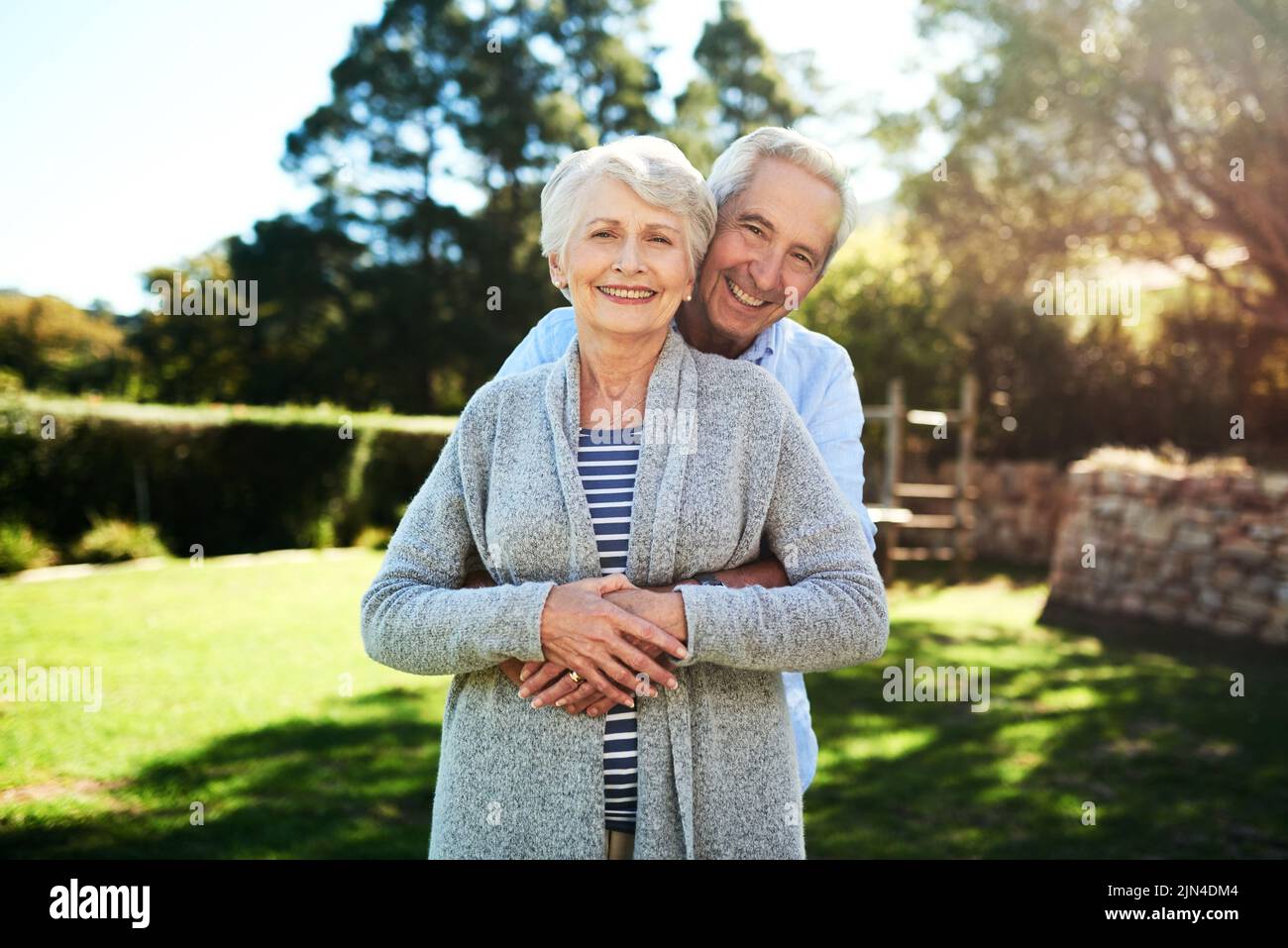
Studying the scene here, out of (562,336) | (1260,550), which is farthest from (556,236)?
(1260,550)

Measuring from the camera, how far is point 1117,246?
505 inches

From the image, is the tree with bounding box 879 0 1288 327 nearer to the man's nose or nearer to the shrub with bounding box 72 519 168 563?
→ the man's nose

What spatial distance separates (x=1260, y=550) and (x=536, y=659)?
8.99 meters

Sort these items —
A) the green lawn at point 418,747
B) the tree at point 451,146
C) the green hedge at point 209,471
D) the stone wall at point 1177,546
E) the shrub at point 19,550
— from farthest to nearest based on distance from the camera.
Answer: the tree at point 451,146, the green hedge at point 209,471, the shrub at point 19,550, the stone wall at point 1177,546, the green lawn at point 418,747

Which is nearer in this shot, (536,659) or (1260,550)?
(536,659)

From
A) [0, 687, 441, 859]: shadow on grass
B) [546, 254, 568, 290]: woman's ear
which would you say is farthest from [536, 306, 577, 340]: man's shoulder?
[0, 687, 441, 859]: shadow on grass

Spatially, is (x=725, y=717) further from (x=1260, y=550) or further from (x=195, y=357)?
(x=195, y=357)

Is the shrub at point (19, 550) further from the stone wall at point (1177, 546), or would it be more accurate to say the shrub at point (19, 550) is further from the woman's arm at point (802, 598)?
the woman's arm at point (802, 598)

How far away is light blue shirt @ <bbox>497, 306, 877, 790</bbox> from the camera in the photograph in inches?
85.4

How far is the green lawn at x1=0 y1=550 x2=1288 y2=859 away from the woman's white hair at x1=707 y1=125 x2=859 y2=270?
296 centimetres

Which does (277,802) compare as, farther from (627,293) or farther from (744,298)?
(627,293)

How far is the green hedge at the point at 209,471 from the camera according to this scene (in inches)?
437

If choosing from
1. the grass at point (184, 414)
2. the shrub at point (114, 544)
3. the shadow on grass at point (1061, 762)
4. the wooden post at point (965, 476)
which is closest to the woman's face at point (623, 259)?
the shadow on grass at point (1061, 762)

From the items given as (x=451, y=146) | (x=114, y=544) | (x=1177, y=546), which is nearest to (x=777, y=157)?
(x=1177, y=546)
